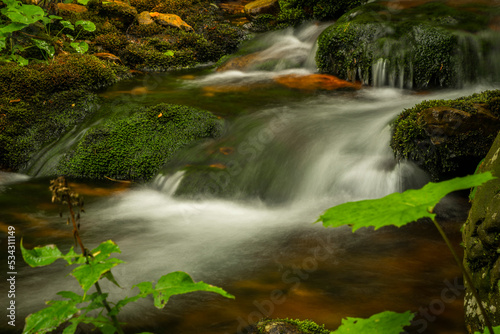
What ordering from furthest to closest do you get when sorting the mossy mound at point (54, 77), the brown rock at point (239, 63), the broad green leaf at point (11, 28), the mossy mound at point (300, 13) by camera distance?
the mossy mound at point (300, 13)
the brown rock at point (239, 63)
the mossy mound at point (54, 77)
the broad green leaf at point (11, 28)

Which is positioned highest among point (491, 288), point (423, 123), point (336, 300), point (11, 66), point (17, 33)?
point (17, 33)

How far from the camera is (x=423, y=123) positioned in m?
4.09

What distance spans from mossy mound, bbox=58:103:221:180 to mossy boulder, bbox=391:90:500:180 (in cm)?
242

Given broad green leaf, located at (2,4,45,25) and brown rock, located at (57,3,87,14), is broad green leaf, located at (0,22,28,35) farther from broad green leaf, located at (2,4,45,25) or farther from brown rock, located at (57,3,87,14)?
brown rock, located at (57,3,87,14)

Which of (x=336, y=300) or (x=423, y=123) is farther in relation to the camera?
(x=423, y=123)

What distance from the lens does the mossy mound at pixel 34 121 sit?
5.64 metres

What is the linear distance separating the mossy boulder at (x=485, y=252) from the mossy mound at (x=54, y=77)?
19.2ft

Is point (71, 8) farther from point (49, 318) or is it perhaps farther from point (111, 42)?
point (49, 318)

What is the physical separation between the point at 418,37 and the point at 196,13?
5.75 metres

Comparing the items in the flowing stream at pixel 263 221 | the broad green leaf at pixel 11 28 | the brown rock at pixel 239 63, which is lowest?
the flowing stream at pixel 263 221

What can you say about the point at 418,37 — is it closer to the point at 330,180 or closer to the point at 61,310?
the point at 330,180

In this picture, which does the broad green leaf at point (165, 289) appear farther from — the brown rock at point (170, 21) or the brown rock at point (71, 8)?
the brown rock at point (71, 8)

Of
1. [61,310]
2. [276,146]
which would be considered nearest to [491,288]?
[61,310]

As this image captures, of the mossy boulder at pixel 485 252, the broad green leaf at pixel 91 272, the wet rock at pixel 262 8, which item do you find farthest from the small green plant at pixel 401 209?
the wet rock at pixel 262 8
